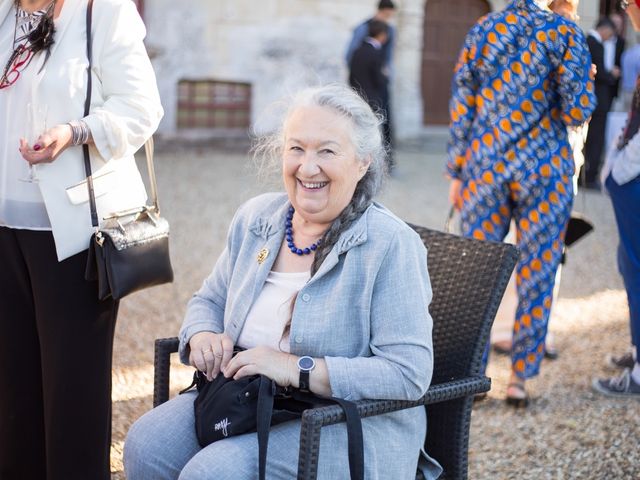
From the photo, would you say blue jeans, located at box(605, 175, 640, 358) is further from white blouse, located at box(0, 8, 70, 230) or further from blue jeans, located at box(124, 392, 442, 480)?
white blouse, located at box(0, 8, 70, 230)

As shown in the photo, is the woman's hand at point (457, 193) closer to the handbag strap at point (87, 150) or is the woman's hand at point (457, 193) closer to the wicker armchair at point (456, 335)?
the wicker armchair at point (456, 335)

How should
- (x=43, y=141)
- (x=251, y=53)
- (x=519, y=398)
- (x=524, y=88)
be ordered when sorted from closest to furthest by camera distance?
(x=43, y=141) < (x=524, y=88) < (x=519, y=398) < (x=251, y=53)

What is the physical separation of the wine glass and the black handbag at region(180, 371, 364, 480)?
82 cm

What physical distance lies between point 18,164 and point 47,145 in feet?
0.68

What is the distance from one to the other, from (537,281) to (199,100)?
1019 centimetres

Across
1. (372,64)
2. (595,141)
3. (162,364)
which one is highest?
(162,364)

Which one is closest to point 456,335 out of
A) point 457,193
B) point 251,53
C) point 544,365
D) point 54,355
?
point 54,355

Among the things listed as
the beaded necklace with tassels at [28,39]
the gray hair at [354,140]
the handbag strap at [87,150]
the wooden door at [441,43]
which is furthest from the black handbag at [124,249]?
the wooden door at [441,43]

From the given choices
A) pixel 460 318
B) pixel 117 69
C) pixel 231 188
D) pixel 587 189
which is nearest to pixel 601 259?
pixel 587 189

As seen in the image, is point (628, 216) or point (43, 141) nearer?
point (43, 141)

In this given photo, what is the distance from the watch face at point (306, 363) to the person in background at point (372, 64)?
834 centimetres

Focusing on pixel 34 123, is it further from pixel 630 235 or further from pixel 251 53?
pixel 251 53

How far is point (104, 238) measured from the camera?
8.41 ft

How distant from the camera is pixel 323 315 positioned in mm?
2365
